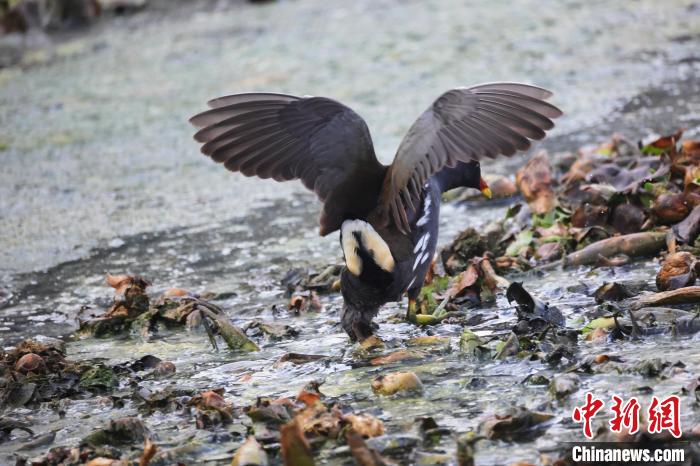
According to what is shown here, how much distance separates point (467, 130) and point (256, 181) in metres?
3.22

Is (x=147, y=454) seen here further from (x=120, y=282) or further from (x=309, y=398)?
(x=120, y=282)

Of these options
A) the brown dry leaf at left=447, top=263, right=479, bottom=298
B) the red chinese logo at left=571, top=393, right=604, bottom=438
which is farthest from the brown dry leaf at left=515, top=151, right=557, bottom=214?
the red chinese logo at left=571, top=393, right=604, bottom=438

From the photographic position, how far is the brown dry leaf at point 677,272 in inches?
161

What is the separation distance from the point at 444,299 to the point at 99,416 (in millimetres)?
1540

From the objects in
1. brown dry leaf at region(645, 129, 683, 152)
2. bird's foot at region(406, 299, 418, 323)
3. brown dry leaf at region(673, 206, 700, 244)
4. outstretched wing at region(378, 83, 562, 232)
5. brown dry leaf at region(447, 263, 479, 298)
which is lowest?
bird's foot at region(406, 299, 418, 323)

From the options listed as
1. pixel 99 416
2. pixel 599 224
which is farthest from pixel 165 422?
pixel 599 224

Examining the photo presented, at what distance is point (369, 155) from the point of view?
399 centimetres

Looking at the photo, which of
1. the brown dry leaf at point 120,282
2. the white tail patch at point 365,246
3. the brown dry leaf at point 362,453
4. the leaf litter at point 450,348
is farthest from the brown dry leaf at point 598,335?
the brown dry leaf at point 120,282

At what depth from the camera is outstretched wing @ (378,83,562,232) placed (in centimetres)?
382

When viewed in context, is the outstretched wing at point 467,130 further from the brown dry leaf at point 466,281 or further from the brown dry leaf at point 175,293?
the brown dry leaf at point 175,293

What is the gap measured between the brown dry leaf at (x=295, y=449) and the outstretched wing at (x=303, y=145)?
51.9 inches

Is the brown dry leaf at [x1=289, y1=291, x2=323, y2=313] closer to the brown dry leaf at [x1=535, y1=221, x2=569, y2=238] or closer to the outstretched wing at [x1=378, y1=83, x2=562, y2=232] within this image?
the outstretched wing at [x1=378, y1=83, x2=562, y2=232]

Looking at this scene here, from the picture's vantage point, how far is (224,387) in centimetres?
379

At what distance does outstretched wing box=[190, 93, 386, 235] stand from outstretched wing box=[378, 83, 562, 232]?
6.7 inches
